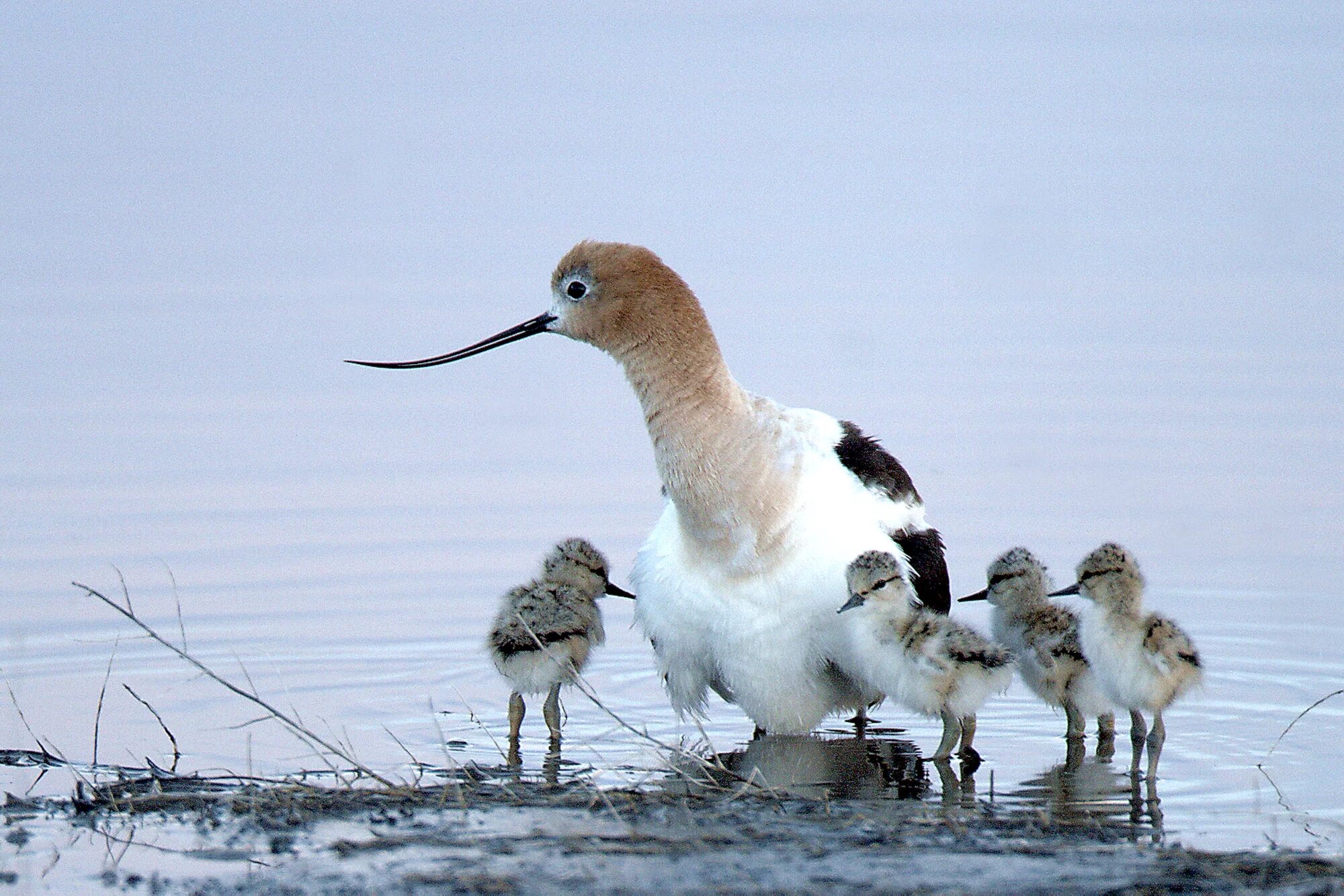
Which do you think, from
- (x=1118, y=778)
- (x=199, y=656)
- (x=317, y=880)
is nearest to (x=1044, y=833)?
(x=1118, y=778)

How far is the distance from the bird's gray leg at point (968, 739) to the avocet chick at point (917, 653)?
9.4 inches

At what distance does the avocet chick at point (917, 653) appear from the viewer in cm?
727

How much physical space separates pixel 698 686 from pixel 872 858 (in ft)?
7.43

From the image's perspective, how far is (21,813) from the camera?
667cm

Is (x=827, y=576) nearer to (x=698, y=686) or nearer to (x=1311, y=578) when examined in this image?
(x=698, y=686)

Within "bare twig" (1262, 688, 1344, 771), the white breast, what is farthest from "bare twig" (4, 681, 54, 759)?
"bare twig" (1262, 688, 1344, 771)

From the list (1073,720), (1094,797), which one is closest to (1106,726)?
(1073,720)

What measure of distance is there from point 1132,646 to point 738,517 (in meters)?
1.38

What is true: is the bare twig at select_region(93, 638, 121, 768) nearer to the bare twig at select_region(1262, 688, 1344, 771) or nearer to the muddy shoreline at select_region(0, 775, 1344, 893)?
the muddy shoreline at select_region(0, 775, 1344, 893)

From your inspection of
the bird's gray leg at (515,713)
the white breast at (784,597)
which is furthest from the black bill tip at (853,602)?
the bird's gray leg at (515,713)

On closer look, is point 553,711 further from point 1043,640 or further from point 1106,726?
point 1106,726

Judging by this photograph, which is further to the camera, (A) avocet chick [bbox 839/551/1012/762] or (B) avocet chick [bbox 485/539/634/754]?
(B) avocet chick [bbox 485/539/634/754]

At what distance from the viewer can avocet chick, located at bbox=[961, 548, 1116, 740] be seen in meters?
7.92

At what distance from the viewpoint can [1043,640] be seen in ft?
26.3
